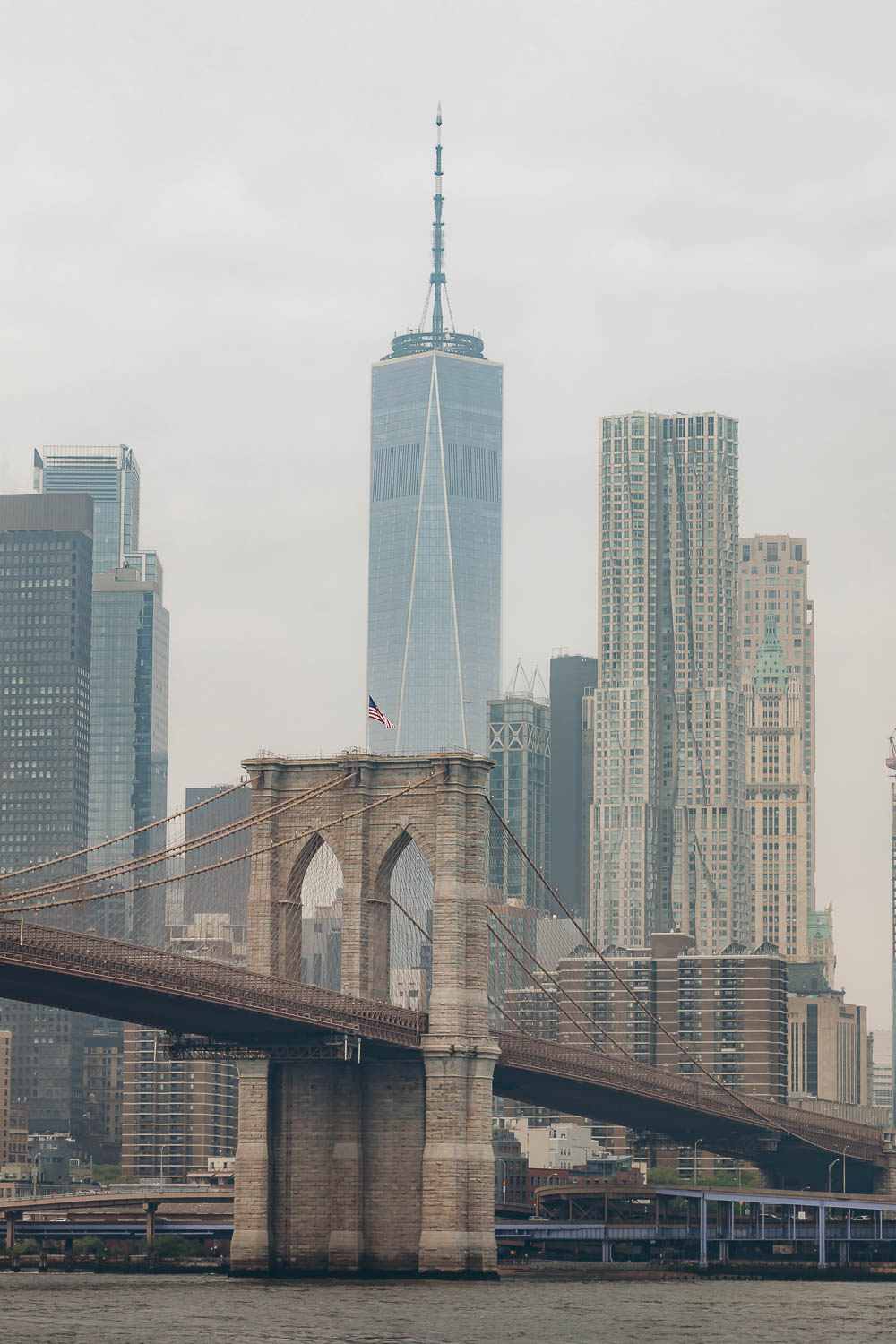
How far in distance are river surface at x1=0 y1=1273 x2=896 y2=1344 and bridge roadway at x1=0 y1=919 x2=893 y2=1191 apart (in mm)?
10155

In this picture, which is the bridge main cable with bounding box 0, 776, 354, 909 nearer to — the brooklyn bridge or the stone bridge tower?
the brooklyn bridge

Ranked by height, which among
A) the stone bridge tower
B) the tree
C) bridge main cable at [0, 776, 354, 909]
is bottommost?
the tree

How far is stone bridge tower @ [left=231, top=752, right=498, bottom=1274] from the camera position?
380 feet

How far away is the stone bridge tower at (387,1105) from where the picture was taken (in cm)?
11569

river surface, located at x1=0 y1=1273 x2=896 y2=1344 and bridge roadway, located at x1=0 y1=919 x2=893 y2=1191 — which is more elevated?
bridge roadway, located at x1=0 y1=919 x2=893 y2=1191

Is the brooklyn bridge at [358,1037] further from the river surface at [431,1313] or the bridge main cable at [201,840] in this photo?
the river surface at [431,1313]

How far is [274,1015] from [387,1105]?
1308 cm

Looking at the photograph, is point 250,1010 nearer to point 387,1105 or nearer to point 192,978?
point 192,978

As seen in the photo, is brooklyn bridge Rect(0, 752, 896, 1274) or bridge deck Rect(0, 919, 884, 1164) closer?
bridge deck Rect(0, 919, 884, 1164)

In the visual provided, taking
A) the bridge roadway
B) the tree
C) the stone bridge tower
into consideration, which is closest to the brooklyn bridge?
the stone bridge tower

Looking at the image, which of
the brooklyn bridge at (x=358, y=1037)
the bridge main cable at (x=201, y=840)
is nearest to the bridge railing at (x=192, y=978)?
the brooklyn bridge at (x=358, y=1037)

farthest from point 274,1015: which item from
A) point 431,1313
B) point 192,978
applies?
point 431,1313

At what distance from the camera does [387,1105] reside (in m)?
118

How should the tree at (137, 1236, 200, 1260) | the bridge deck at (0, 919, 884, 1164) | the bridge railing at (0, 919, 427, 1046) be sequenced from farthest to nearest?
the tree at (137, 1236, 200, 1260), the bridge deck at (0, 919, 884, 1164), the bridge railing at (0, 919, 427, 1046)
